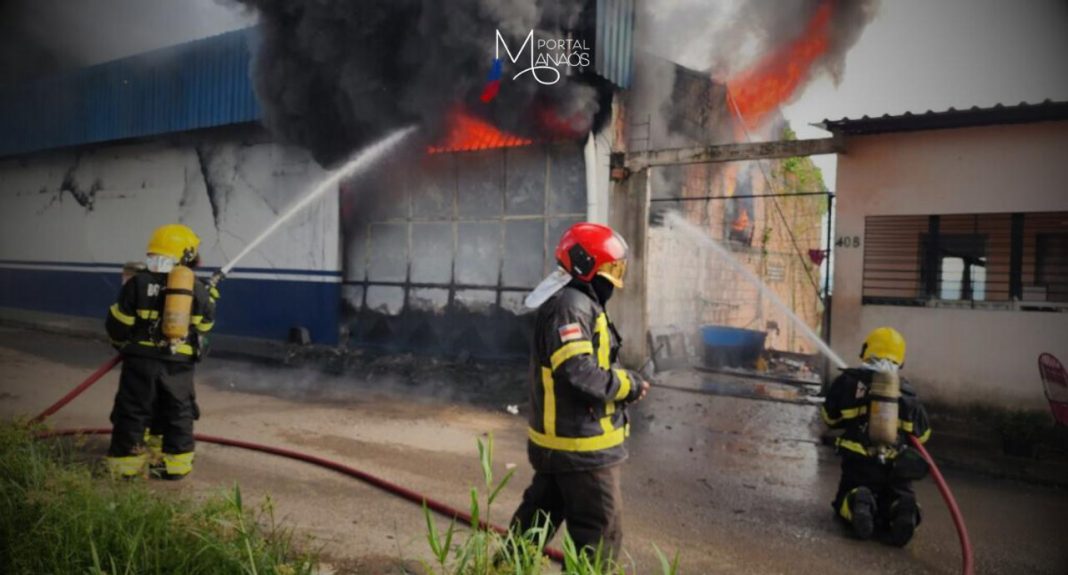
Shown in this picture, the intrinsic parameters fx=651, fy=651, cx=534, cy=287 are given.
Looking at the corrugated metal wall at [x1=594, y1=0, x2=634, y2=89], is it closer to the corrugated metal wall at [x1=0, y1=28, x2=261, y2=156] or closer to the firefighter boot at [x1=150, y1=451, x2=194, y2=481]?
the corrugated metal wall at [x1=0, y1=28, x2=261, y2=156]

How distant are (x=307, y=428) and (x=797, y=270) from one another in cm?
1288

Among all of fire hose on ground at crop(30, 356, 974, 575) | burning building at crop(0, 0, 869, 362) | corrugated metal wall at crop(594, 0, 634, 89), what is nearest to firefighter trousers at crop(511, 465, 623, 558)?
fire hose on ground at crop(30, 356, 974, 575)

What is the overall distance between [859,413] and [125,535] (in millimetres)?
4258

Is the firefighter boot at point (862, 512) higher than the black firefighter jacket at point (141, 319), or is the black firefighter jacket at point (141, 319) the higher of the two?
the black firefighter jacket at point (141, 319)

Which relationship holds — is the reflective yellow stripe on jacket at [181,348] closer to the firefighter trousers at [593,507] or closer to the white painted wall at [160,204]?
the firefighter trousers at [593,507]

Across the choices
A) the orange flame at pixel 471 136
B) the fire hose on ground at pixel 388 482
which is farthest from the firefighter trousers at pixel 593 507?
the orange flame at pixel 471 136

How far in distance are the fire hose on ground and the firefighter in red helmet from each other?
1.77 ft

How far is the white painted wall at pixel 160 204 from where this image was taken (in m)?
12.4

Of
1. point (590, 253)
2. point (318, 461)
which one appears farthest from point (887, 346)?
point (318, 461)

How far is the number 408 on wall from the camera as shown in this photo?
24.6 ft

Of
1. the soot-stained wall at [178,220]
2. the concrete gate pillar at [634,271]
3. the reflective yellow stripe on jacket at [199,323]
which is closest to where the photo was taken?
the reflective yellow stripe on jacket at [199,323]

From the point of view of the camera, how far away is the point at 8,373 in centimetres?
867

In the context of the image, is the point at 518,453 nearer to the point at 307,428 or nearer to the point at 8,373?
the point at 307,428

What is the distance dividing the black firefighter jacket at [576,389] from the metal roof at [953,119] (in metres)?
5.61
